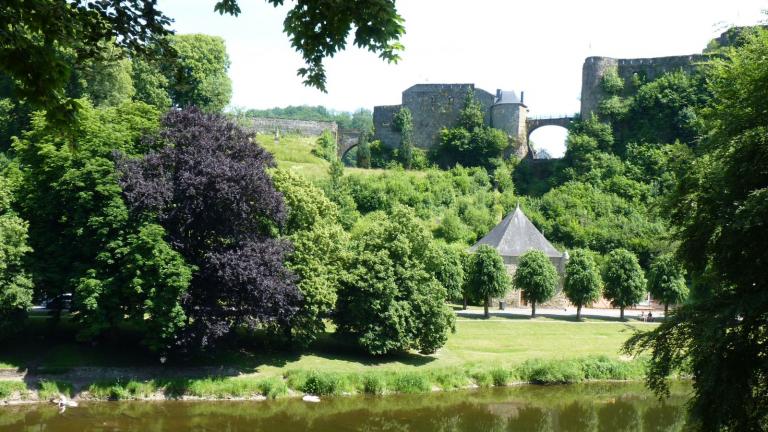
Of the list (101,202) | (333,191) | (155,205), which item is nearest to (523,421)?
(155,205)

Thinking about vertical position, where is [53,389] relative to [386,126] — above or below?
below

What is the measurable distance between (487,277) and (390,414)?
47.3 feet

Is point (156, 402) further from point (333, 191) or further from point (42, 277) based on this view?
point (333, 191)

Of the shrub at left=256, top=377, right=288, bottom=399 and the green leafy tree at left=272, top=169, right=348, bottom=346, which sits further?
the green leafy tree at left=272, top=169, right=348, bottom=346

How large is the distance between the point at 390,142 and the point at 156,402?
37247 millimetres

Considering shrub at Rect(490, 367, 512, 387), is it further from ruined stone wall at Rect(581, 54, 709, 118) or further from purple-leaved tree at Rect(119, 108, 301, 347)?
ruined stone wall at Rect(581, 54, 709, 118)

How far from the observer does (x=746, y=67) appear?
11.6 metres

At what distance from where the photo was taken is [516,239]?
41406 millimetres

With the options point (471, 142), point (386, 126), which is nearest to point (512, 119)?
point (471, 142)

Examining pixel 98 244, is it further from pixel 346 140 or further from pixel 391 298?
pixel 346 140

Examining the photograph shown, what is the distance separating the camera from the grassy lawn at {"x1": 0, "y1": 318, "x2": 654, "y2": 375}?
24172mm

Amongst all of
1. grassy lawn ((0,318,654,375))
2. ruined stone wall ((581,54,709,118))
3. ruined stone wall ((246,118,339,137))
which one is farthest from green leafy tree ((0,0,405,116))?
ruined stone wall ((581,54,709,118))

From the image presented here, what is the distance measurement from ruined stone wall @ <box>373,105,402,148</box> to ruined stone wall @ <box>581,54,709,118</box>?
14.2 metres

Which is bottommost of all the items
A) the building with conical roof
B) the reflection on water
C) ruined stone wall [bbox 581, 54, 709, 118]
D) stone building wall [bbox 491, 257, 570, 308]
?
the reflection on water
